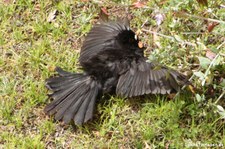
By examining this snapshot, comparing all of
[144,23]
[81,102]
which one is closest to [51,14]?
[144,23]

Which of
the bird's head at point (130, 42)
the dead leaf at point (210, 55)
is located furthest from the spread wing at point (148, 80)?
the dead leaf at point (210, 55)

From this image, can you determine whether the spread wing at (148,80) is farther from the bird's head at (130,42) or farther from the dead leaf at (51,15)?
the dead leaf at (51,15)

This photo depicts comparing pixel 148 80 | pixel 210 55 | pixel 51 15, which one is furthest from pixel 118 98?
pixel 51 15

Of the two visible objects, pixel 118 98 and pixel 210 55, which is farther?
pixel 118 98

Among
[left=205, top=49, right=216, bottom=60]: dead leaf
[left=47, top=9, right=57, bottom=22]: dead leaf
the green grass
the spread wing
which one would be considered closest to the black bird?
the spread wing

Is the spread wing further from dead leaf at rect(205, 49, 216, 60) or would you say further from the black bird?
dead leaf at rect(205, 49, 216, 60)

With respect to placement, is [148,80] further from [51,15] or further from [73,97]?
[51,15]
